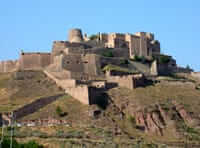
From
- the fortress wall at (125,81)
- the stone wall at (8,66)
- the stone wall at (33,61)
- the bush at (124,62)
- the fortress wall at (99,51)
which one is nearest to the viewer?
the fortress wall at (125,81)

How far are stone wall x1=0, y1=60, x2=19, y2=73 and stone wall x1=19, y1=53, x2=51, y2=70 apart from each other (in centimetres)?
174

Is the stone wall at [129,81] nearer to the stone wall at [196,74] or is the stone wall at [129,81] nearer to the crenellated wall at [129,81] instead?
the crenellated wall at [129,81]

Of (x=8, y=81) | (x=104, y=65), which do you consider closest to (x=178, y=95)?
(x=104, y=65)

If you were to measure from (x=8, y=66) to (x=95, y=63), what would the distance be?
472 inches

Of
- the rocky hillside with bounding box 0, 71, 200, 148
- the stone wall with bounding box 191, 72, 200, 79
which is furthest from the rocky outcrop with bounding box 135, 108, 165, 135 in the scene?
the stone wall with bounding box 191, 72, 200, 79

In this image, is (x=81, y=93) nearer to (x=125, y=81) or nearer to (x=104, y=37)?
(x=125, y=81)

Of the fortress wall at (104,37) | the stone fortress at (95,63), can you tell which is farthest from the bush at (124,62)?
the fortress wall at (104,37)

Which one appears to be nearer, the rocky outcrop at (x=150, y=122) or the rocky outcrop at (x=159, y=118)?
the rocky outcrop at (x=150, y=122)

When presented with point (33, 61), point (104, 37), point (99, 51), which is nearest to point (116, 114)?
point (33, 61)

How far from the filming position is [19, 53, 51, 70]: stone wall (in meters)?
88.6

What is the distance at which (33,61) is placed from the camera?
8900 centimetres

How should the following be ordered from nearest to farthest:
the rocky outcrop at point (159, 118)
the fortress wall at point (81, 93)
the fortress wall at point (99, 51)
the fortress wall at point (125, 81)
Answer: the rocky outcrop at point (159, 118) → the fortress wall at point (81, 93) → the fortress wall at point (125, 81) → the fortress wall at point (99, 51)

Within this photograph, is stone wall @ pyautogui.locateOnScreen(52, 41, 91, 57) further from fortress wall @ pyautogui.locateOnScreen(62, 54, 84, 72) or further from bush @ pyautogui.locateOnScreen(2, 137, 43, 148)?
bush @ pyautogui.locateOnScreen(2, 137, 43, 148)

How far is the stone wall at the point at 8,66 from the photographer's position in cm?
9075
